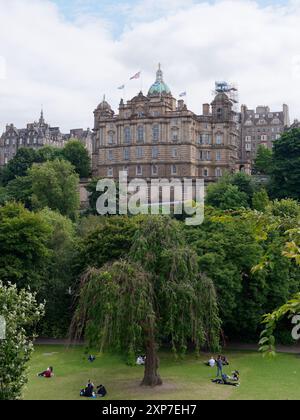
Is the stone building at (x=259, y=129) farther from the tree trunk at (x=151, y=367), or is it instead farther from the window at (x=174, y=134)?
the tree trunk at (x=151, y=367)

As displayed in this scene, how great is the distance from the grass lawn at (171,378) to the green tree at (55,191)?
117 ft

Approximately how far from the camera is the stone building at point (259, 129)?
130250 millimetres

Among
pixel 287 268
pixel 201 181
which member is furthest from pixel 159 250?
pixel 201 181

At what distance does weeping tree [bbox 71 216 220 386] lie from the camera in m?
25.8

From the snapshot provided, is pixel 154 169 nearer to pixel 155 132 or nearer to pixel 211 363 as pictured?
pixel 155 132

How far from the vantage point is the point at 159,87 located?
9481cm

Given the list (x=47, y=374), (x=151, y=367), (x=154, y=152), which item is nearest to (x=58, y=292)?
(x=47, y=374)

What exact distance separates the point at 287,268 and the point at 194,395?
1434 centimetres

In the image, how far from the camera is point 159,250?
2856 centimetres

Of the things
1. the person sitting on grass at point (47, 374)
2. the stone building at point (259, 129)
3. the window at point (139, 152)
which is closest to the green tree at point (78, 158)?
the window at point (139, 152)

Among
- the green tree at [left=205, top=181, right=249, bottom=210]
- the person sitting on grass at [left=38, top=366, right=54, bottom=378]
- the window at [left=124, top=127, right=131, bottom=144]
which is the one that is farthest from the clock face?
the window at [left=124, top=127, right=131, bottom=144]

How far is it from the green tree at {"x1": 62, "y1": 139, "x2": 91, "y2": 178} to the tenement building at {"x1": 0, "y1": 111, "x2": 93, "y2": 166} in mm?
41464

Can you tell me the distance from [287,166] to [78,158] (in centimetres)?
3841

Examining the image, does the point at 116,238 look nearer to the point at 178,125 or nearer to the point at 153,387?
the point at 153,387
